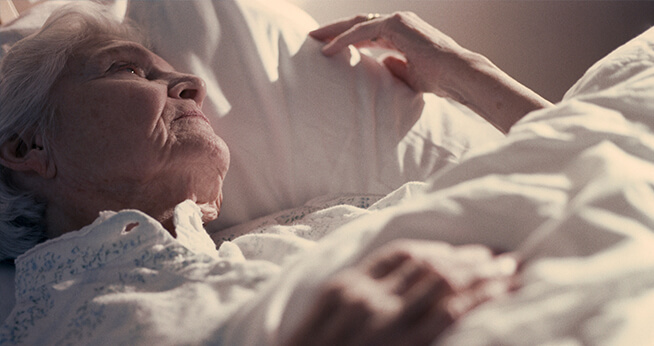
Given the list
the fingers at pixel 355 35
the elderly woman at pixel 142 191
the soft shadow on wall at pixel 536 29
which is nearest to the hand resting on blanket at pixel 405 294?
the elderly woman at pixel 142 191

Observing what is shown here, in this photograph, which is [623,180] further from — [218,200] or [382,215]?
[218,200]

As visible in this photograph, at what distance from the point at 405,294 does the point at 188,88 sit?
2.22 feet

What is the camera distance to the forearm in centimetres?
99

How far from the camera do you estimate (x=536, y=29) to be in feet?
4.94

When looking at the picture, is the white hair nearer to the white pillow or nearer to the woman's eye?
the woman's eye

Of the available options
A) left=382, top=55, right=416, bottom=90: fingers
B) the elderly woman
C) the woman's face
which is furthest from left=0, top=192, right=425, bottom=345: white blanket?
left=382, top=55, right=416, bottom=90: fingers

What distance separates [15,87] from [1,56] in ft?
0.53

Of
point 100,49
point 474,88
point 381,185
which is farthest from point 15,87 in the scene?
point 474,88

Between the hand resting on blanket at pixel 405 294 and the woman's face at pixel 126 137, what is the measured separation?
54cm

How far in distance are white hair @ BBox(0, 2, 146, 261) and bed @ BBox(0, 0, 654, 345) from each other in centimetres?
9

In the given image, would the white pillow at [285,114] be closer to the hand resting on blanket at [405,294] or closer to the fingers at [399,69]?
the fingers at [399,69]

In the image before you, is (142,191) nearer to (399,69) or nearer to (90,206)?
(90,206)

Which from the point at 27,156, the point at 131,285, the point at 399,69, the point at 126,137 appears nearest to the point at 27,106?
the point at 27,156

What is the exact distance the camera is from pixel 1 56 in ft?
3.16
